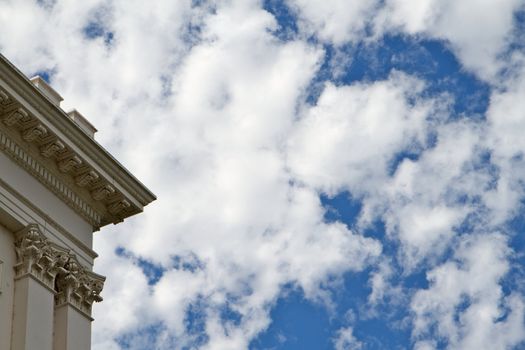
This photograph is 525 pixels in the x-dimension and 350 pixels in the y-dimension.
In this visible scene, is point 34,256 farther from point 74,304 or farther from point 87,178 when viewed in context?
point 87,178

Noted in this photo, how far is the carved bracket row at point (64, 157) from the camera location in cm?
2570

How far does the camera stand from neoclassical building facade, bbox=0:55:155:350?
25.2 m

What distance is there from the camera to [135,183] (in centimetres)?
2877

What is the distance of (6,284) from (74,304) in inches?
75.7

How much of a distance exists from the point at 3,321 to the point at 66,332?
168 centimetres

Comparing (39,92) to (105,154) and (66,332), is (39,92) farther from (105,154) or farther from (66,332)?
(66,332)

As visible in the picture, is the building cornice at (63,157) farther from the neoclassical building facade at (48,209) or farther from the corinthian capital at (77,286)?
the corinthian capital at (77,286)

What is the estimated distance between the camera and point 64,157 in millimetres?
27062

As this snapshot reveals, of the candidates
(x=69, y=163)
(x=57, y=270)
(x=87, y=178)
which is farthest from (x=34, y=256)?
(x=87, y=178)

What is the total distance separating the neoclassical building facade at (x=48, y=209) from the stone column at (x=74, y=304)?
0.02 meters

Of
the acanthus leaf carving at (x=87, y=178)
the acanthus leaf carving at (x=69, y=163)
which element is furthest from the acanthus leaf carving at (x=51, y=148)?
the acanthus leaf carving at (x=87, y=178)

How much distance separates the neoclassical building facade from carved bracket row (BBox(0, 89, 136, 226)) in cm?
2

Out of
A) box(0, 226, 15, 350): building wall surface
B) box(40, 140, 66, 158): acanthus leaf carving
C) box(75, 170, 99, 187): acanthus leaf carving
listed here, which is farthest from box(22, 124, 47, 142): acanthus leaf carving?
box(0, 226, 15, 350): building wall surface

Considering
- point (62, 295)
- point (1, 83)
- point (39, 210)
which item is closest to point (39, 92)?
point (1, 83)
